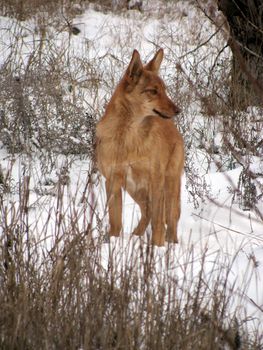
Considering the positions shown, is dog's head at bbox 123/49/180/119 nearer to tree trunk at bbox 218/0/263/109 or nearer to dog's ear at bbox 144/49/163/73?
dog's ear at bbox 144/49/163/73

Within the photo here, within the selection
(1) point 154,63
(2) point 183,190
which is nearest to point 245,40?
(2) point 183,190

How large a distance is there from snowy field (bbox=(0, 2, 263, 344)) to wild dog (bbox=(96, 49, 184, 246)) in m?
0.22

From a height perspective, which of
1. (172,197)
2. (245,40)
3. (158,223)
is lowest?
(158,223)

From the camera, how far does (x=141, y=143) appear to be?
5695mm

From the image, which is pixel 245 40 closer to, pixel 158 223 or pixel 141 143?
pixel 141 143

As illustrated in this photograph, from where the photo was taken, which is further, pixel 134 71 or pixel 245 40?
pixel 245 40

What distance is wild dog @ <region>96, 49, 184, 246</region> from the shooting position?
560 centimetres

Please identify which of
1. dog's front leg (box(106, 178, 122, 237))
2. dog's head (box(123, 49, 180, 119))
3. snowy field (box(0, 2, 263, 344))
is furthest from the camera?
dog's head (box(123, 49, 180, 119))

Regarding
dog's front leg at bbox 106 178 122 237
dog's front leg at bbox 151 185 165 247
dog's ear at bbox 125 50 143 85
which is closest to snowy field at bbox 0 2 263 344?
dog's front leg at bbox 106 178 122 237

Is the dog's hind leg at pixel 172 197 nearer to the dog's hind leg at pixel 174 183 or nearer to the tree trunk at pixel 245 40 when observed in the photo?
the dog's hind leg at pixel 174 183

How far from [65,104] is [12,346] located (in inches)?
226

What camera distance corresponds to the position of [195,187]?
6629 millimetres

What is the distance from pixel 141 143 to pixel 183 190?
1811 mm

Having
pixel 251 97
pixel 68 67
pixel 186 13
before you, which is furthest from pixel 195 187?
pixel 186 13
